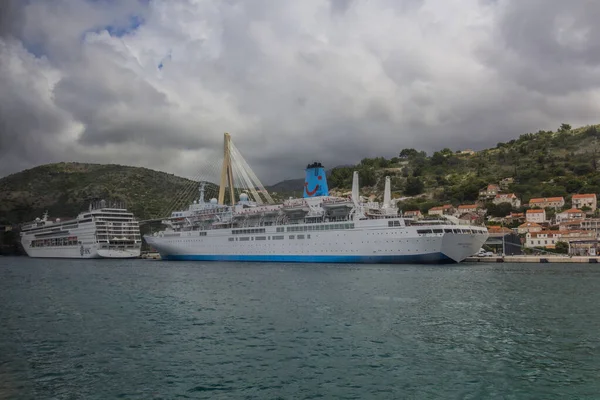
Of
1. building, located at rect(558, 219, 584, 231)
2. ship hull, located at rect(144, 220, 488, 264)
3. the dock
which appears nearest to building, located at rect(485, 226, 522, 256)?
the dock

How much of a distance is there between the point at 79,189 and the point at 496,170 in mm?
120161

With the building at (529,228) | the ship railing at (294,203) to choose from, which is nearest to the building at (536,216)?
the building at (529,228)

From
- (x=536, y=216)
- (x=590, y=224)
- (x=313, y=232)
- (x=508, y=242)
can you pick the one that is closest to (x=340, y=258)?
(x=313, y=232)

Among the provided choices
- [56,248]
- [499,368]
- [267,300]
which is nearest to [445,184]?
[56,248]

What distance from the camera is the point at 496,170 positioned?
5482 inches

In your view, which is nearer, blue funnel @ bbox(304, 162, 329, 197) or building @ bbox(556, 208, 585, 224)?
blue funnel @ bbox(304, 162, 329, 197)

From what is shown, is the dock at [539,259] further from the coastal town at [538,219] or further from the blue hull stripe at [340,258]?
the blue hull stripe at [340,258]

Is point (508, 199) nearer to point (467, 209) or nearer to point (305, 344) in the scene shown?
point (467, 209)

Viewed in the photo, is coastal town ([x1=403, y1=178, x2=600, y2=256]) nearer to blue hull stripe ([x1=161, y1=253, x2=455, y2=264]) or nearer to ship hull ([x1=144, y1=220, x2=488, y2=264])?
ship hull ([x1=144, y1=220, x2=488, y2=264])

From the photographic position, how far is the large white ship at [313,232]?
51062mm

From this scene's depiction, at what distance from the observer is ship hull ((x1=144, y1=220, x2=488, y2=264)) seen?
50.5 meters

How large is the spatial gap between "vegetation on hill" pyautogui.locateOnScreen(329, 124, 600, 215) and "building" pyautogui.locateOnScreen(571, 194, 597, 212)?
286 inches

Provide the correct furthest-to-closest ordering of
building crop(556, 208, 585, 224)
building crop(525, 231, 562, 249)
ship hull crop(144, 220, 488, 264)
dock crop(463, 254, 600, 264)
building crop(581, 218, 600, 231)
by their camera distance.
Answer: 1. building crop(556, 208, 585, 224)
2. building crop(581, 218, 600, 231)
3. building crop(525, 231, 562, 249)
4. dock crop(463, 254, 600, 264)
5. ship hull crop(144, 220, 488, 264)

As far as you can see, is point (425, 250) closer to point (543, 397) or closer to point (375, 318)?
point (375, 318)
